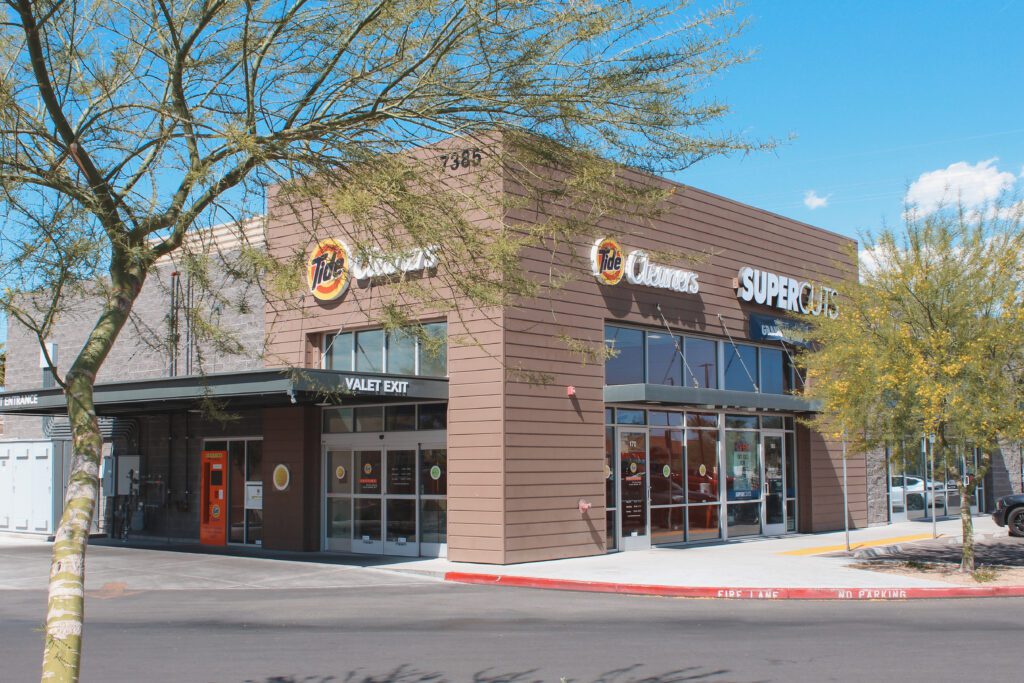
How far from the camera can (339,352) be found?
2033cm

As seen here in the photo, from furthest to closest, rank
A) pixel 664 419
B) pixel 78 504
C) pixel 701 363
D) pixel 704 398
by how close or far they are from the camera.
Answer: pixel 701 363 < pixel 664 419 < pixel 704 398 < pixel 78 504

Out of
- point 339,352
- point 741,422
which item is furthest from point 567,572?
point 741,422

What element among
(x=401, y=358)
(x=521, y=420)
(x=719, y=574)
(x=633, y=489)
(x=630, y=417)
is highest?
(x=401, y=358)

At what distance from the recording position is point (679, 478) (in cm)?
2084

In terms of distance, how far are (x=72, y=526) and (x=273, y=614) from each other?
7595mm

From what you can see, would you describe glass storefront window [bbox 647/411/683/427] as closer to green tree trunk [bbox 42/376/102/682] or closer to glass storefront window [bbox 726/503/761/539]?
glass storefront window [bbox 726/503/761/539]

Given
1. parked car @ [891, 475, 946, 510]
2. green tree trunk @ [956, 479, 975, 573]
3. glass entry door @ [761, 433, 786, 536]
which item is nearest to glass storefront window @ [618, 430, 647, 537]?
glass entry door @ [761, 433, 786, 536]

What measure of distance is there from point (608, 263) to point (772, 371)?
22.3ft

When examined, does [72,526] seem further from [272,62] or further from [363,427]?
[363,427]

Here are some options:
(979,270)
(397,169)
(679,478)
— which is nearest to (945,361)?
(979,270)

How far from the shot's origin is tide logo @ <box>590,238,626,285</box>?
1872 cm

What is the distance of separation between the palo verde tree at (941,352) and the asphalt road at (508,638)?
10.1ft

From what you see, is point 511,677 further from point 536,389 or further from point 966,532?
point 966,532

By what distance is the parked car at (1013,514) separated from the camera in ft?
75.7
